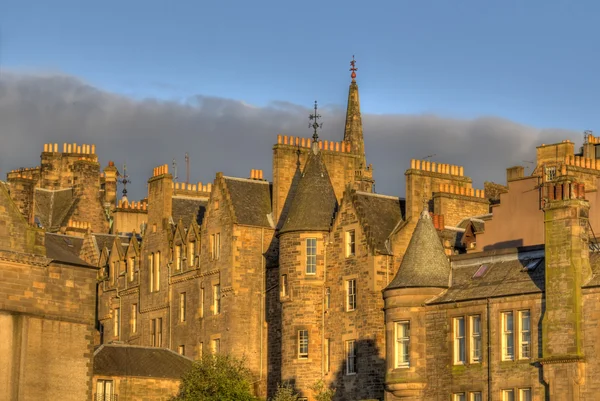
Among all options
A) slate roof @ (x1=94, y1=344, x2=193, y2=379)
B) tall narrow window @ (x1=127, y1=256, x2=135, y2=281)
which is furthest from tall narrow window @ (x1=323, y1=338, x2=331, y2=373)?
tall narrow window @ (x1=127, y1=256, x2=135, y2=281)

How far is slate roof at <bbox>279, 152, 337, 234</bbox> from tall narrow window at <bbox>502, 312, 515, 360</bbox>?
603 inches

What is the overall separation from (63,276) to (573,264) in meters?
24.9

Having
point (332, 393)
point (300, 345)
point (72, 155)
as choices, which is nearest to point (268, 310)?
point (300, 345)

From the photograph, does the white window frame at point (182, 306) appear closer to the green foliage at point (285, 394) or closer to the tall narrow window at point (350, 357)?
the green foliage at point (285, 394)

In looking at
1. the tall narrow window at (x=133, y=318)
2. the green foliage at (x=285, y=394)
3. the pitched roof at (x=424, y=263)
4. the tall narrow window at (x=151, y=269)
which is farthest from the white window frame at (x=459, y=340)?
the tall narrow window at (x=133, y=318)

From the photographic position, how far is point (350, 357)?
88312mm

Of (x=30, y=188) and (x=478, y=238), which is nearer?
(x=478, y=238)

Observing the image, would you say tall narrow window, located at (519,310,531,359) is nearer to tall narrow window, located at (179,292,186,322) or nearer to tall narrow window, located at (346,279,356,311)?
tall narrow window, located at (346,279,356,311)

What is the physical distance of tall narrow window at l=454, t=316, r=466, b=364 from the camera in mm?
79750

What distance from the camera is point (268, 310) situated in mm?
94750

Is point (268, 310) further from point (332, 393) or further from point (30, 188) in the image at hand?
point (30, 188)

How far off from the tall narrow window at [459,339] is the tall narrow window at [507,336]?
2.54 metres

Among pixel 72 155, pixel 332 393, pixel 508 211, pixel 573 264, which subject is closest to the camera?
pixel 573 264

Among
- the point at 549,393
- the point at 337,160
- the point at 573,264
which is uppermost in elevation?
the point at 337,160
